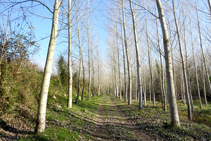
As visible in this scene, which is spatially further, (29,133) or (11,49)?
(11,49)

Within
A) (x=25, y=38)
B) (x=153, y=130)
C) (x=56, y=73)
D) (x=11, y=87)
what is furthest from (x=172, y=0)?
(x=56, y=73)

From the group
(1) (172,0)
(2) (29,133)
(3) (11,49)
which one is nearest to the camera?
(2) (29,133)

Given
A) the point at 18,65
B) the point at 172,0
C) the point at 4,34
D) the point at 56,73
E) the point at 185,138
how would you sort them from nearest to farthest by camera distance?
the point at 185,138 → the point at 4,34 → the point at 18,65 → the point at 172,0 → the point at 56,73

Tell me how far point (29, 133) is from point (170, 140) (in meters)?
4.56

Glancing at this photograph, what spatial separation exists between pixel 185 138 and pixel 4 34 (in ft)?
24.7

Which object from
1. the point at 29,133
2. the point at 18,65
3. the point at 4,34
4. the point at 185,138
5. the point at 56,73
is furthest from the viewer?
the point at 56,73

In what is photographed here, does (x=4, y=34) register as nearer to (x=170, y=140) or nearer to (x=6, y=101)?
(x=6, y=101)

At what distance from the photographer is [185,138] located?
443 centimetres

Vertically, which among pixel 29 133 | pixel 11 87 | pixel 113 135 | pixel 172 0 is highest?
pixel 172 0

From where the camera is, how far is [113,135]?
17.0 ft

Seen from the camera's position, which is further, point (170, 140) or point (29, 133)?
point (170, 140)

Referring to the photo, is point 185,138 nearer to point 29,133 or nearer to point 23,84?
point 29,133

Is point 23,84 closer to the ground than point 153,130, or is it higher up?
higher up

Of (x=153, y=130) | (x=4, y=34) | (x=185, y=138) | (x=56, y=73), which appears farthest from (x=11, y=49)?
(x=56, y=73)
